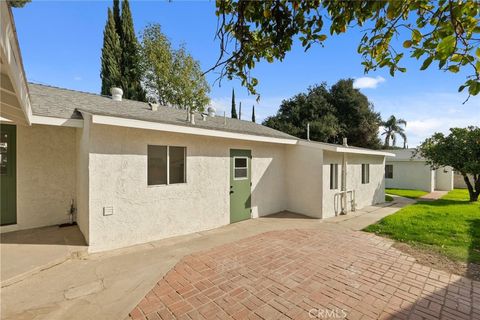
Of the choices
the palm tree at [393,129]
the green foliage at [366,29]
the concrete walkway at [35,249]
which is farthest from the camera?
the palm tree at [393,129]

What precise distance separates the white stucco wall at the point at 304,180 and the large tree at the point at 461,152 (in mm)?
10342

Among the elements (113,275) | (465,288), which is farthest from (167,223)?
(465,288)

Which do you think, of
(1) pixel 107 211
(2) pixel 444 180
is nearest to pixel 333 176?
(1) pixel 107 211

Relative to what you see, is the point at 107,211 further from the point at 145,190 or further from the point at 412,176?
the point at 412,176

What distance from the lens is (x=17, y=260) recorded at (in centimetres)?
427

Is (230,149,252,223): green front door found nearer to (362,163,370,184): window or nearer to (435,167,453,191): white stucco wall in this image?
(362,163,370,184): window

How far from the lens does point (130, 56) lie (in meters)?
21.0

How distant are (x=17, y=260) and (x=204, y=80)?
2103 centimetres

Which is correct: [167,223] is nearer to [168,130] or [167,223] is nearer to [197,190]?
[197,190]

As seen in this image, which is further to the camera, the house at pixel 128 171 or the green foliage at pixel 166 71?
the green foliage at pixel 166 71

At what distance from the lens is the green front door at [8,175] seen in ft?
18.7

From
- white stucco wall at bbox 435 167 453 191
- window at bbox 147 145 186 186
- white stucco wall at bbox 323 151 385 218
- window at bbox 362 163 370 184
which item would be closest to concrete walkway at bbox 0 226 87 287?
window at bbox 147 145 186 186

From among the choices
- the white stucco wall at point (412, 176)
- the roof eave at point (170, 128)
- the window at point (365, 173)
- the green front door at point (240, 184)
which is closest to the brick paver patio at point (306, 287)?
the green front door at point (240, 184)

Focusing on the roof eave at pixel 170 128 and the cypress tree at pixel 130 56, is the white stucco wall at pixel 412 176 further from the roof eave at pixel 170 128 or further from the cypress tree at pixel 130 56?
the cypress tree at pixel 130 56
